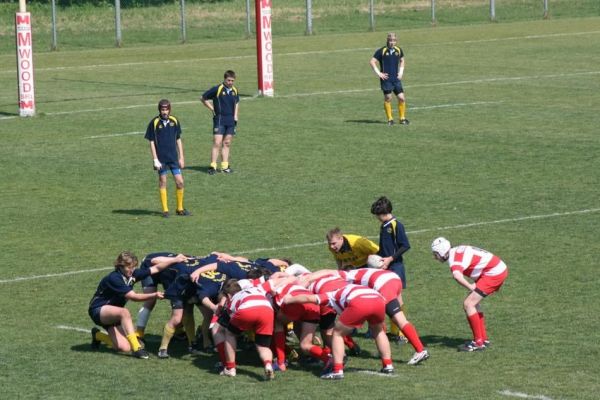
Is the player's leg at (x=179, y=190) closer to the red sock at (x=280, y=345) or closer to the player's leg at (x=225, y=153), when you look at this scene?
the player's leg at (x=225, y=153)

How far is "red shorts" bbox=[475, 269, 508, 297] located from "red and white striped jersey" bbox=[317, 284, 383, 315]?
1.74 metres

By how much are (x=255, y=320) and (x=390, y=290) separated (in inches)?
62.2

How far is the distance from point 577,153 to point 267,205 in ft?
27.8

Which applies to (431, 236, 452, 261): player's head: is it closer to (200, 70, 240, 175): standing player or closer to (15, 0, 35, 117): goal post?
(200, 70, 240, 175): standing player

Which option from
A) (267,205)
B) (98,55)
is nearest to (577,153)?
(267,205)

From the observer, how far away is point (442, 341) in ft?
50.8

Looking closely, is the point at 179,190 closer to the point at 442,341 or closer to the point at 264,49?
the point at 442,341

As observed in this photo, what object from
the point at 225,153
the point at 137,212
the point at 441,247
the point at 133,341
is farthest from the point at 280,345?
the point at 225,153

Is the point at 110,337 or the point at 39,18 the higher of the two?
the point at 39,18

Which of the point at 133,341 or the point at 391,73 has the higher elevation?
the point at 391,73

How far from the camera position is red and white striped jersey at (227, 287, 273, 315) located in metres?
14.0

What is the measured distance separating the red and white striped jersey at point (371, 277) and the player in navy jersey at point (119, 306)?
2.39 metres

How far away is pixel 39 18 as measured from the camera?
6481 cm

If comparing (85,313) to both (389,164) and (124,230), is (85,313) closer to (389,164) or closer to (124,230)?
(124,230)
